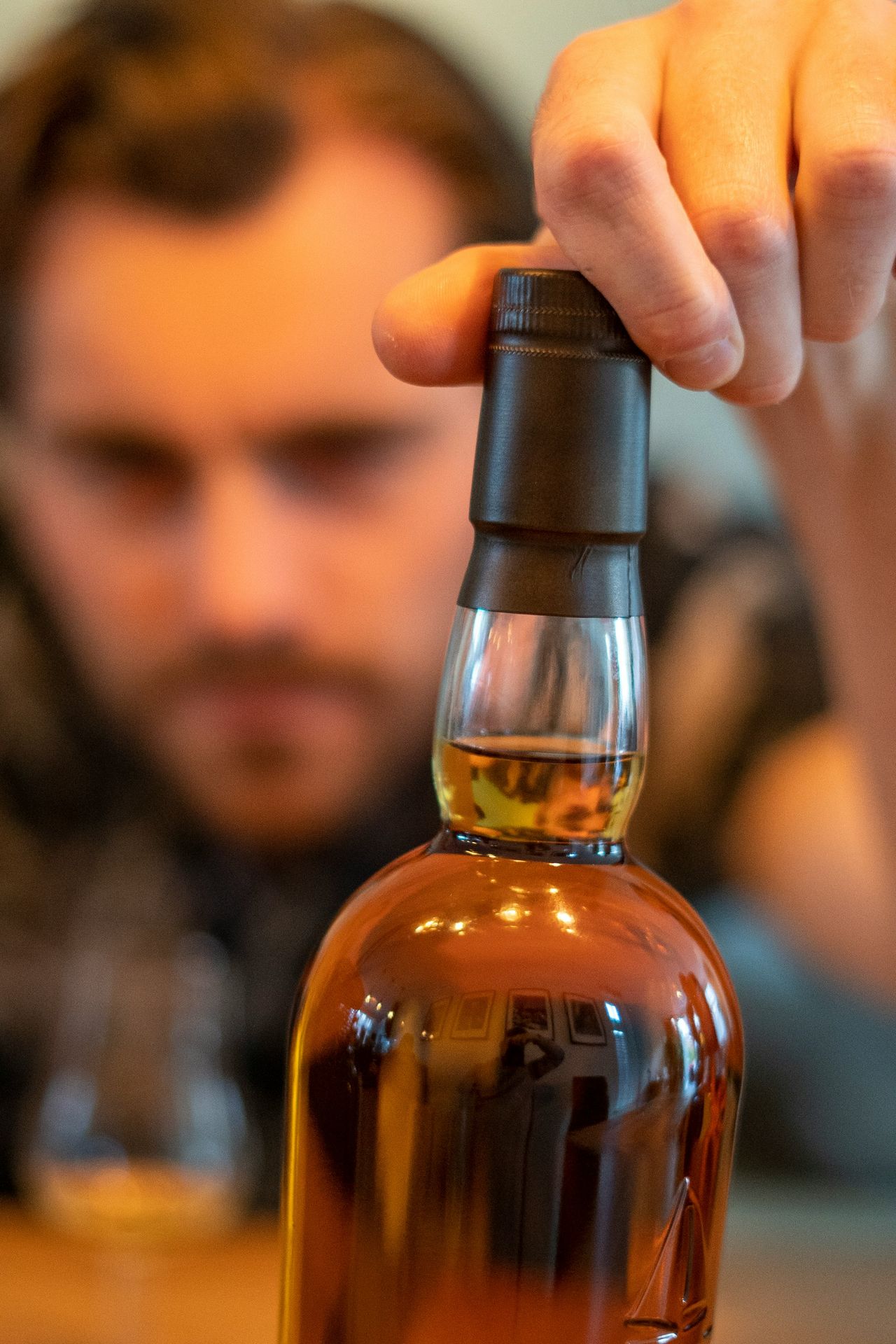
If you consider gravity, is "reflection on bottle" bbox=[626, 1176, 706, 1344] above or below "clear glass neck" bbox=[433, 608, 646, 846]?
below

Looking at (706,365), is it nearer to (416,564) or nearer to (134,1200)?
(134,1200)

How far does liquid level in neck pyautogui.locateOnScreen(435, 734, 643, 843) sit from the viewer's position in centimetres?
39

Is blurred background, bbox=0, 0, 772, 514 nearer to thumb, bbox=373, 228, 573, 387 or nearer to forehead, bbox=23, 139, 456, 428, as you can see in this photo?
forehead, bbox=23, 139, 456, 428

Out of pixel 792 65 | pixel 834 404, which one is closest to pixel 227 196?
pixel 834 404

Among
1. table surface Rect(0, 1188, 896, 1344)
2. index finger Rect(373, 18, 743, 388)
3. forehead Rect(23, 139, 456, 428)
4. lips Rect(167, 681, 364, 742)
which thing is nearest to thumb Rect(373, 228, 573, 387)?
index finger Rect(373, 18, 743, 388)

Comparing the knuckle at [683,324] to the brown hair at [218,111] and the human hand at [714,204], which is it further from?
the brown hair at [218,111]

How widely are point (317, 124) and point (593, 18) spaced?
387 mm

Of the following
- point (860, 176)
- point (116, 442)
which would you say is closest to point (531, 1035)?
point (860, 176)

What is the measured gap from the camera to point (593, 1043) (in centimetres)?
36

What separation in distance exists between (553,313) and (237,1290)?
686 millimetres

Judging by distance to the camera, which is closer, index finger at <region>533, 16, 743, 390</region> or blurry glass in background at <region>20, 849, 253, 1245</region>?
index finger at <region>533, 16, 743, 390</region>

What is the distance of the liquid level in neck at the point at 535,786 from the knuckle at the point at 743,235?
16 cm

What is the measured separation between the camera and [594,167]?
0.39 m

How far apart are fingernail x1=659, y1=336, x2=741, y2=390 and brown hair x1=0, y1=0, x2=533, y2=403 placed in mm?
1200
